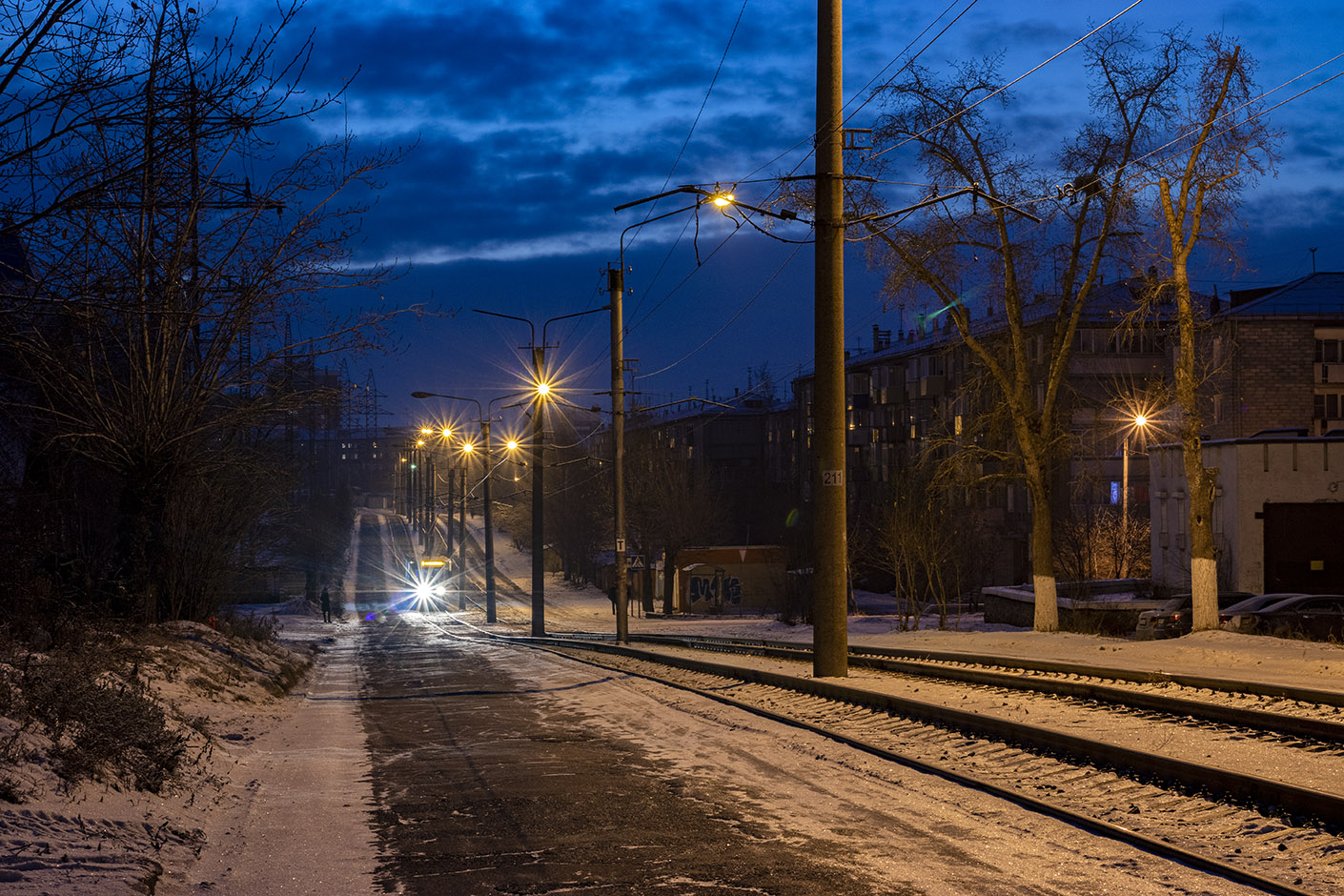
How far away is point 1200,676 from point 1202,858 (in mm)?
7106

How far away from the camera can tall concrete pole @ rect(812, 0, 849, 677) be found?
16625 mm

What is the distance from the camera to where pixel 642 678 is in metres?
19.4

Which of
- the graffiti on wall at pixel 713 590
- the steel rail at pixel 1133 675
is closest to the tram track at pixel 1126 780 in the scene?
the steel rail at pixel 1133 675

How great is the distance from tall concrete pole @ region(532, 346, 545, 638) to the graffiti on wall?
95.8ft

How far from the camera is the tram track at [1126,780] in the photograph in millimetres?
7027

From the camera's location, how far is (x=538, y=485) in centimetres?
4278

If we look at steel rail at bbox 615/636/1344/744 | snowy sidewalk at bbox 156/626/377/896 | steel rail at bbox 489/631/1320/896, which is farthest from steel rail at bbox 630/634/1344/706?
snowy sidewalk at bbox 156/626/377/896

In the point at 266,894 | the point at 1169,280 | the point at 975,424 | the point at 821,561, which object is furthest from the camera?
the point at 975,424

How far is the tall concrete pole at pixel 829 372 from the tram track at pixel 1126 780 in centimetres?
191

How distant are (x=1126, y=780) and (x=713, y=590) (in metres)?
65.3

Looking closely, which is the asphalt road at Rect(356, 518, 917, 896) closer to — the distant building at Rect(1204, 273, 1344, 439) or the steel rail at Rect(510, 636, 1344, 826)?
the steel rail at Rect(510, 636, 1344, 826)

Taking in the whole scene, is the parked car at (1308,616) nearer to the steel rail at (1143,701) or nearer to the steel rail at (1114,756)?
the steel rail at (1143,701)

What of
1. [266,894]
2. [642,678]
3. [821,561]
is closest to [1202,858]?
[266,894]

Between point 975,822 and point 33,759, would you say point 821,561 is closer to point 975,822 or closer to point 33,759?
point 975,822
